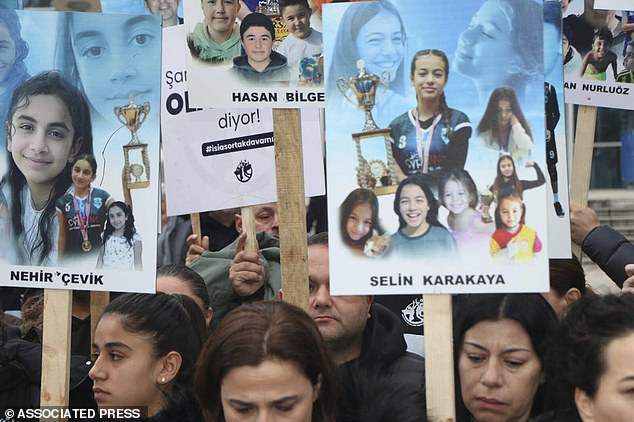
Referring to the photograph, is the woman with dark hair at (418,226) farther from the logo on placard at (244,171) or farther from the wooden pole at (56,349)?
the logo on placard at (244,171)

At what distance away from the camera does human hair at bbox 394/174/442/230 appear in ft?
9.32

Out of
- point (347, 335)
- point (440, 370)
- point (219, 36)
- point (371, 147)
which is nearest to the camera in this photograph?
point (440, 370)

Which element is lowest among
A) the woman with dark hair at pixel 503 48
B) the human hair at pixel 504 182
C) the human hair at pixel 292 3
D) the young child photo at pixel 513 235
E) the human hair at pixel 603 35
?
the young child photo at pixel 513 235

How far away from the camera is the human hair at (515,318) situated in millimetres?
3092

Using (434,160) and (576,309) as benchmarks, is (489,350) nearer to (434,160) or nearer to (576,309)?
(576,309)

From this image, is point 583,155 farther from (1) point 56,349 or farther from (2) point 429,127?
(1) point 56,349

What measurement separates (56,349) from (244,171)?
155 centimetres

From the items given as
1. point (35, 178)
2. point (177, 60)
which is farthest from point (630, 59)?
point (35, 178)

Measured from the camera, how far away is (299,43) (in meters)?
3.31

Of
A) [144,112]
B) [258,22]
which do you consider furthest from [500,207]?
[144,112]

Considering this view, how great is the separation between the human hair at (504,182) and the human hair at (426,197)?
17cm

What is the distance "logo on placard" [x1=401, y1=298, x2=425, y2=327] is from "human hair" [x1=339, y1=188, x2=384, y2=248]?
1607mm

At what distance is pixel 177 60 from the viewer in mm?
4664

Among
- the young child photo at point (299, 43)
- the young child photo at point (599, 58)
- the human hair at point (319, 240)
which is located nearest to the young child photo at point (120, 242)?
the young child photo at point (299, 43)
